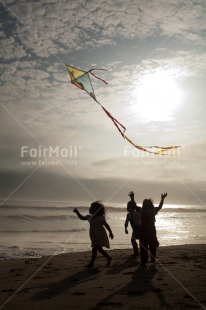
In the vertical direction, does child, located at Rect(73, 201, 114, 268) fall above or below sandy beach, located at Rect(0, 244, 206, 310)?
above

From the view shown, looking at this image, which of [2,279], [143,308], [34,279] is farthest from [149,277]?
[2,279]

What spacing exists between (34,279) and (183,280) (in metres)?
3.04

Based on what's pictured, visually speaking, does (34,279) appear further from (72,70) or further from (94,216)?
(72,70)

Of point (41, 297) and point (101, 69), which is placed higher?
point (101, 69)

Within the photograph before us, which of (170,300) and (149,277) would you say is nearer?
(170,300)

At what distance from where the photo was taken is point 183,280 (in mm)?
5625

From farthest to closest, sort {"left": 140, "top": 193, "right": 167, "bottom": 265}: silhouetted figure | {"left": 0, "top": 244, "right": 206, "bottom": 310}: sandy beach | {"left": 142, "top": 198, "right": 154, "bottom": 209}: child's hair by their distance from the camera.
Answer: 1. {"left": 142, "top": 198, "right": 154, "bottom": 209}: child's hair
2. {"left": 140, "top": 193, "right": 167, "bottom": 265}: silhouetted figure
3. {"left": 0, "top": 244, "right": 206, "bottom": 310}: sandy beach

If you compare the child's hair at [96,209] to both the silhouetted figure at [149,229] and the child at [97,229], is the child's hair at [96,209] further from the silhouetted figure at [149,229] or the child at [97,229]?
the silhouetted figure at [149,229]

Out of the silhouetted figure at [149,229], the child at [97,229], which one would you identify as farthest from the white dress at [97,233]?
the silhouetted figure at [149,229]

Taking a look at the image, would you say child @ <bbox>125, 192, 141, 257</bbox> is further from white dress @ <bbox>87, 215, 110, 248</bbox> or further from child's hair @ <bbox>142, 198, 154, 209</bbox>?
white dress @ <bbox>87, 215, 110, 248</bbox>

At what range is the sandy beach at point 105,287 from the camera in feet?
14.2

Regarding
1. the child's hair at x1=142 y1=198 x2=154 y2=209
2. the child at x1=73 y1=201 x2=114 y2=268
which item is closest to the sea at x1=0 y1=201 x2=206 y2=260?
the child at x1=73 y1=201 x2=114 y2=268

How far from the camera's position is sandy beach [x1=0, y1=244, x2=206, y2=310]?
14.2 feet

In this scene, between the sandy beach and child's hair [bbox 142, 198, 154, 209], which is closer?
the sandy beach
